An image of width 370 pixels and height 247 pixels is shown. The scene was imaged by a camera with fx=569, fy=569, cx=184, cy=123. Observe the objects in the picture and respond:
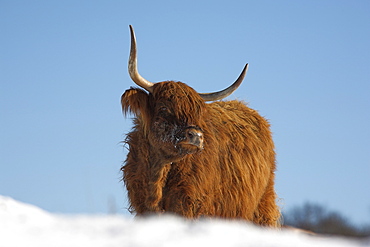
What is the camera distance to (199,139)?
7.19m

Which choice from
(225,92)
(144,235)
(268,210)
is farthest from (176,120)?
(144,235)

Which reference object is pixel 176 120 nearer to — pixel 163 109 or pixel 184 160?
pixel 163 109

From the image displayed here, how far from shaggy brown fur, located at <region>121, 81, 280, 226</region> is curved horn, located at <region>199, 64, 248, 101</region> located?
0.19 m

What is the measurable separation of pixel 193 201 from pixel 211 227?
18.1ft

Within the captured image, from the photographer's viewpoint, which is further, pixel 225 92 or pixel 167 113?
pixel 225 92

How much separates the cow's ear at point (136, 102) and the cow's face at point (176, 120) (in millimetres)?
102

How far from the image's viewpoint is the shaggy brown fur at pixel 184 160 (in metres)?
7.48

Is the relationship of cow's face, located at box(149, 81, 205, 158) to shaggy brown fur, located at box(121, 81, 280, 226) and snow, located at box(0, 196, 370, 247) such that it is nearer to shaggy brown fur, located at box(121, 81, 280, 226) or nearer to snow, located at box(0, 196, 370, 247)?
shaggy brown fur, located at box(121, 81, 280, 226)

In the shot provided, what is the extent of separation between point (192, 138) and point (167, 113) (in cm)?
72

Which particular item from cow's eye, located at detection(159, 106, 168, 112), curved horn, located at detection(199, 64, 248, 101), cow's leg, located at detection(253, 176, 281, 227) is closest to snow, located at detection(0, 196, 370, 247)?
cow's eye, located at detection(159, 106, 168, 112)

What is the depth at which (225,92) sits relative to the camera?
912 centimetres

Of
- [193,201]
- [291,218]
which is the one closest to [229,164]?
[193,201]

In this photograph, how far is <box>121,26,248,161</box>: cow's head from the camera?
730 cm

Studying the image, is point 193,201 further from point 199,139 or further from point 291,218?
A: point 291,218
